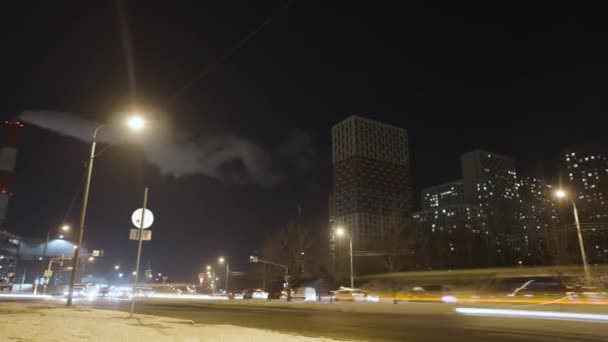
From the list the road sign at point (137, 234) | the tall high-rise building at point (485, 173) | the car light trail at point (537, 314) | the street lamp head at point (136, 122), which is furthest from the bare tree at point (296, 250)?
the tall high-rise building at point (485, 173)

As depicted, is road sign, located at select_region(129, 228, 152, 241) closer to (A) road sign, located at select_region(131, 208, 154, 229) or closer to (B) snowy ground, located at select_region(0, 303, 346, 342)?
(A) road sign, located at select_region(131, 208, 154, 229)

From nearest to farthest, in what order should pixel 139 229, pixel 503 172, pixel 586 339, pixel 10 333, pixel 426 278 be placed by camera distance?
pixel 10 333, pixel 586 339, pixel 139 229, pixel 426 278, pixel 503 172

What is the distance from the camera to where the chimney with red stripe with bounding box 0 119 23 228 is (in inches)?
4557

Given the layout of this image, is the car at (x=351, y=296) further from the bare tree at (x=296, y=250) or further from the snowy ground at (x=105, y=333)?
the snowy ground at (x=105, y=333)

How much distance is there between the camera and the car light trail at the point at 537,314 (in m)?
19.7

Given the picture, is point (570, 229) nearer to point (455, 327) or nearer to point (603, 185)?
point (603, 185)

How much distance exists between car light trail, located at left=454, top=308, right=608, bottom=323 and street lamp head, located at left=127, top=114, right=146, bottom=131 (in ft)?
60.7

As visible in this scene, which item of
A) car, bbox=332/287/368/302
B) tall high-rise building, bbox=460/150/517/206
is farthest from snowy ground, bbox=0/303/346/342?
tall high-rise building, bbox=460/150/517/206

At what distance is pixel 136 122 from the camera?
19.8 metres

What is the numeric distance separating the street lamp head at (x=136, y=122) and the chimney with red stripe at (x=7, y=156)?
116221 mm

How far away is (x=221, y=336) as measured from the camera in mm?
10531

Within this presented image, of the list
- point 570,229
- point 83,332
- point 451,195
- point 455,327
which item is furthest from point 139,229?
point 451,195

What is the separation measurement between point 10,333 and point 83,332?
1391 millimetres

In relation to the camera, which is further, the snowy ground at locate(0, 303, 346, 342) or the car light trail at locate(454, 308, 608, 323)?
the car light trail at locate(454, 308, 608, 323)
